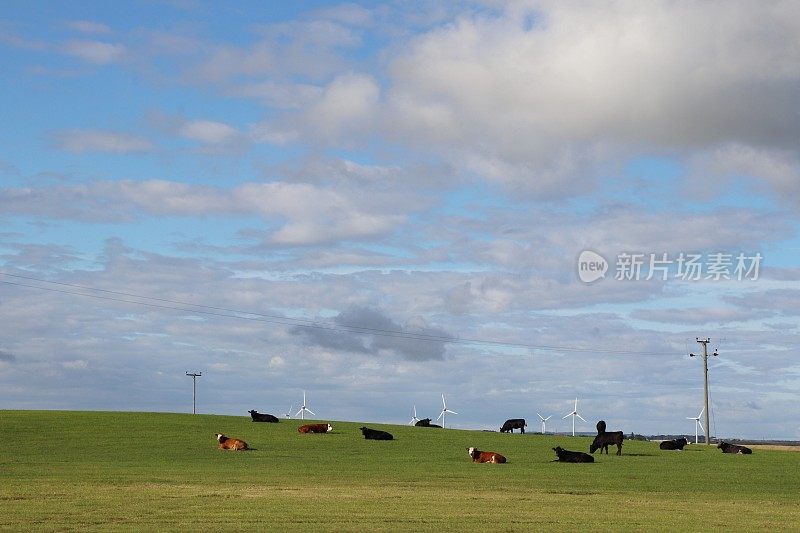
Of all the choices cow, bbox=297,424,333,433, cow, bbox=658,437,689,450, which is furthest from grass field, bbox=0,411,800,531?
cow, bbox=658,437,689,450

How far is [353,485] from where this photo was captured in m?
29.9

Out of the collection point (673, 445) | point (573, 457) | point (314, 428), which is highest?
point (314, 428)

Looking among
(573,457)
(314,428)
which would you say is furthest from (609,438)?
(314,428)

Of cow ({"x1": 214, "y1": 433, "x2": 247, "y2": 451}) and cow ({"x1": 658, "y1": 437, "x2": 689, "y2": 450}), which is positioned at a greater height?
cow ({"x1": 214, "y1": 433, "x2": 247, "y2": 451})

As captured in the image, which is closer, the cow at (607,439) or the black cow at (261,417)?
the cow at (607,439)

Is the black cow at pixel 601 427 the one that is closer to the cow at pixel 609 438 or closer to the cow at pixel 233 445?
the cow at pixel 609 438

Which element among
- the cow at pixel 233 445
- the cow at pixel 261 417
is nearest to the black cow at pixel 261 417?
the cow at pixel 261 417

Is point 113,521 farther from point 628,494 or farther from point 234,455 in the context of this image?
point 234,455

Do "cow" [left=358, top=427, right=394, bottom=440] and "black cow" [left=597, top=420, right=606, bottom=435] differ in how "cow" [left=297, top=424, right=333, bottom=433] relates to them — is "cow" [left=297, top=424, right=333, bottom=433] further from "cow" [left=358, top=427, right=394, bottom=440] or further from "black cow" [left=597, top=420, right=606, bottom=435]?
"black cow" [left=597, top=420, right=606, bottom=435]

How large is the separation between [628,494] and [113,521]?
15.6m

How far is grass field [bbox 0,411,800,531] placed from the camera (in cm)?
2103

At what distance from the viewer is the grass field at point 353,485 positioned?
69.0ft

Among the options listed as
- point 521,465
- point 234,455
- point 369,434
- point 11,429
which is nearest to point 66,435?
point 11,429

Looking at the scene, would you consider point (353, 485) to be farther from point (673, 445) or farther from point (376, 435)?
point (673, 445)
